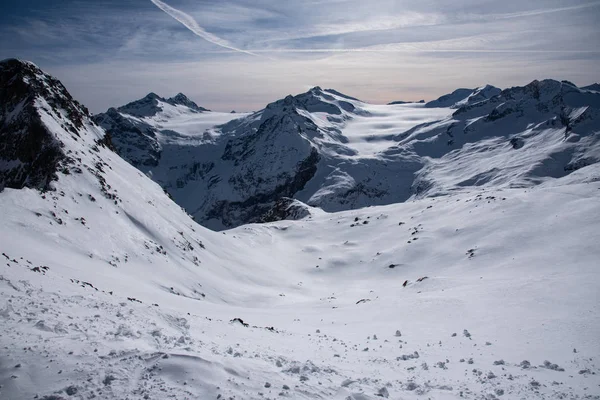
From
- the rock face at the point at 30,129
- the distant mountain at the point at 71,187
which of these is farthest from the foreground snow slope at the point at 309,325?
the rock face at the point at 30,129

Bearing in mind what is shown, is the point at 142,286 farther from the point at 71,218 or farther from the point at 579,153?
the point at 579,153

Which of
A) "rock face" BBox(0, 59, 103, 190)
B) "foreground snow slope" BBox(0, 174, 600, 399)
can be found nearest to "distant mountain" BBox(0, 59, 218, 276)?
"rock face" BBox(0, 59, 103, 190)

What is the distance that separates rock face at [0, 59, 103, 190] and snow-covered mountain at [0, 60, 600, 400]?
183mm

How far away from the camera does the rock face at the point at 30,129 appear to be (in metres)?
37.0

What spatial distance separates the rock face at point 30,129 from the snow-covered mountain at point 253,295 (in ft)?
0.60

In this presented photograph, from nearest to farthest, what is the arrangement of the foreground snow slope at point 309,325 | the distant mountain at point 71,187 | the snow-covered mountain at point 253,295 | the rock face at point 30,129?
the foreground snow slope at point 309,325 < the snow-covered mountain at point 253,295 < the distant mountain at point 71,187 < the rock face at point 30,129

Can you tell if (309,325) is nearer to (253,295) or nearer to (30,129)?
(253,295)

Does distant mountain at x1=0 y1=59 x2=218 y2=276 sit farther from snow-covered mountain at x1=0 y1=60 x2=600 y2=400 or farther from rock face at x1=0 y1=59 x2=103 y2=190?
snow-covered mountain at x1=0 y1=60 x2=600 y2=400

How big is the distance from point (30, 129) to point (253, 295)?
90.3 ft

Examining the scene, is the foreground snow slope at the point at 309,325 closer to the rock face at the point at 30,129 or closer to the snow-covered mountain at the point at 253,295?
the snow-covered mountain at the point at 253,295

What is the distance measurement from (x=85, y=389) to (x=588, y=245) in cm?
3816

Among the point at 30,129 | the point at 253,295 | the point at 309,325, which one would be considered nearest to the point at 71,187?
the point at 30,129

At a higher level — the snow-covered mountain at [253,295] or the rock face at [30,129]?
the rock face at [30,129]

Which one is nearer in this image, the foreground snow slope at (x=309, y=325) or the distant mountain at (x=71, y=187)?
the foreground snow slope at (x=309, y=325)
